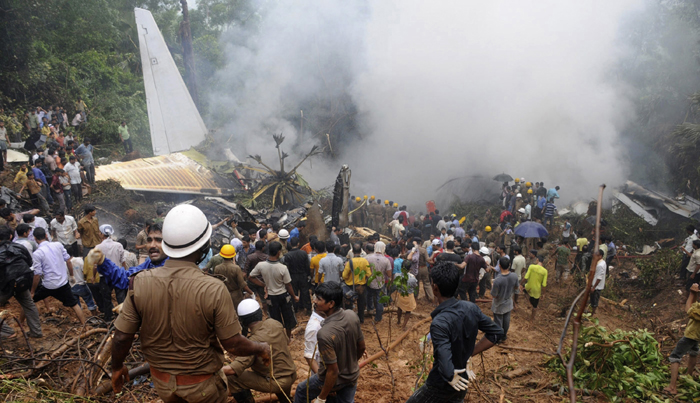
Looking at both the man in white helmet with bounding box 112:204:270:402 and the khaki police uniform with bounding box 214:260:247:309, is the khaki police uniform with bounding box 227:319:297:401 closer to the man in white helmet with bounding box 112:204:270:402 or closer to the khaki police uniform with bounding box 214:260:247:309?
the man in white helmet with bounding box 112:204:270:402

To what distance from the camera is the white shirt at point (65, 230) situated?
6.94 m

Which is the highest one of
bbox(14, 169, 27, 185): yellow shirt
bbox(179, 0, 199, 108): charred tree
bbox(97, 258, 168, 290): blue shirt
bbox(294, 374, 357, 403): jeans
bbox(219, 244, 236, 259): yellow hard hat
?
bbox(179, 0, 199, 108): charred tree

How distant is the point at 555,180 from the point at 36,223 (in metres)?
16.5

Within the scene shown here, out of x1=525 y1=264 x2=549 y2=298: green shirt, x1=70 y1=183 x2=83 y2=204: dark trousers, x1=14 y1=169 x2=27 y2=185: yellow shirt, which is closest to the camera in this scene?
x1=525 y1=264 x2=549 y2=298: green shirt

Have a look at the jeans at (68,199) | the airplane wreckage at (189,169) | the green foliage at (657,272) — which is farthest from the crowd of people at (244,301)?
the airplane wreckage at (189,169)

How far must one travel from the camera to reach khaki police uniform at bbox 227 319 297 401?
2941mm

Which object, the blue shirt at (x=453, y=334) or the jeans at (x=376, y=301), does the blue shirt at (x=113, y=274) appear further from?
the blue shirt at (x=453, y=334)

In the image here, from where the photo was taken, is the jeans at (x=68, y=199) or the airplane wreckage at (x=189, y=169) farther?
the airplane wreckage at (x=189, y=169)

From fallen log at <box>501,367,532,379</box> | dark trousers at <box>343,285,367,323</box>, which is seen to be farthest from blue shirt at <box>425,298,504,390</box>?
dark trousers at <box>343,285,367,323</box>

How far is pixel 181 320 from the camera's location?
6.06 feet

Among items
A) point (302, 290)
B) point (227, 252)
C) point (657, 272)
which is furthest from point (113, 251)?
point (657, 272)

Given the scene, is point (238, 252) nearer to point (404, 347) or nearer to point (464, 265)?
point (404, 347)

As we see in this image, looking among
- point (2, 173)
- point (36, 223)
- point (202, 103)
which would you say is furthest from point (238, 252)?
point (202, 103)

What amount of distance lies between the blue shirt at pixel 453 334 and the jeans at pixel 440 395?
3 centimetres
